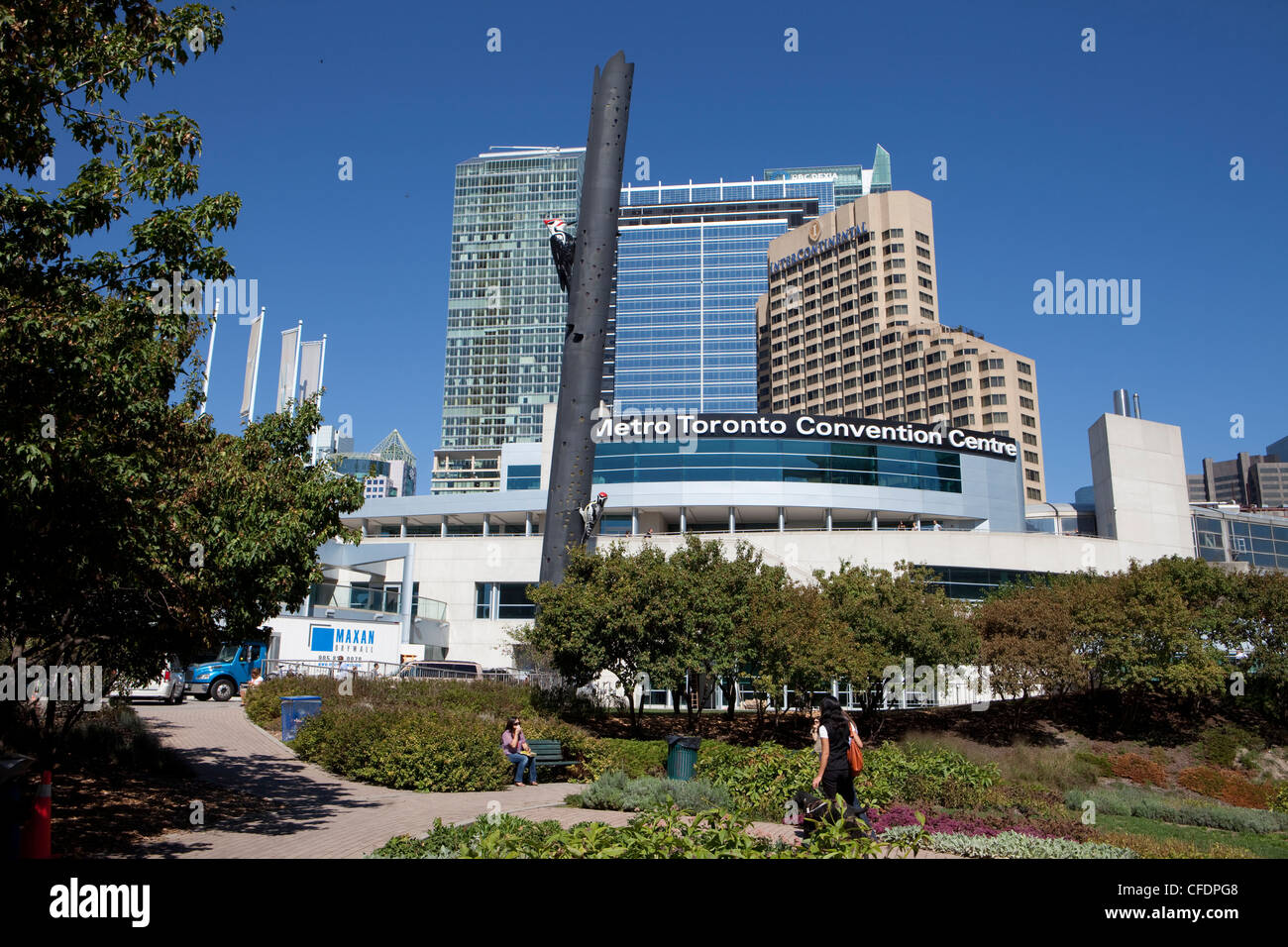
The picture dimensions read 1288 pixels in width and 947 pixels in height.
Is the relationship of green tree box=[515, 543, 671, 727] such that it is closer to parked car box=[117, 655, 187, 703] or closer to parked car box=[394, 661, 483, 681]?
parked car box=[394, 661, 483, 681]

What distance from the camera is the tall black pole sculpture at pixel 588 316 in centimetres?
3064

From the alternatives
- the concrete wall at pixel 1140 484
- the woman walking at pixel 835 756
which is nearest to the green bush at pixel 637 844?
the woman walking at pixel 835 756

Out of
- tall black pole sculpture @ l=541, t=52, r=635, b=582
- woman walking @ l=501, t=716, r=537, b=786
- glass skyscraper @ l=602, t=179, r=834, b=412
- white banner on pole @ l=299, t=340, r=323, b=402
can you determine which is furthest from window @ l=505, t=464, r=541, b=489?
glass skyscraper @ l=602, t=179, r=834, b=412

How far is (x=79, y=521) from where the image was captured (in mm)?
8945

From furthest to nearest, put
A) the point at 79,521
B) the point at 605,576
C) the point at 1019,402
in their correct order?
1. the point at 1019,402
2. the point at 605,576
3. the point at 79,521

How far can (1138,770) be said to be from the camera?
2720 centimetres

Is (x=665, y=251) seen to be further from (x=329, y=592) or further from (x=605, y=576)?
(x=605, y=576)

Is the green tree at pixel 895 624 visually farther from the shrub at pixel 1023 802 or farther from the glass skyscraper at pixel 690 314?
the glass skyscraper at pixel 690 314

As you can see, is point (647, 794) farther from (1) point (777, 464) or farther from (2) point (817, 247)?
(2) point (817, 247)

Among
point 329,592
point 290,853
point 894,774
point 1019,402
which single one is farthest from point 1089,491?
point 290,853

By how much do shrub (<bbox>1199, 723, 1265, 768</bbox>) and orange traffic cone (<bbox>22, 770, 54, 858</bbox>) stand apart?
106ft

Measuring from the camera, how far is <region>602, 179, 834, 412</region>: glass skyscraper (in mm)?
165375
